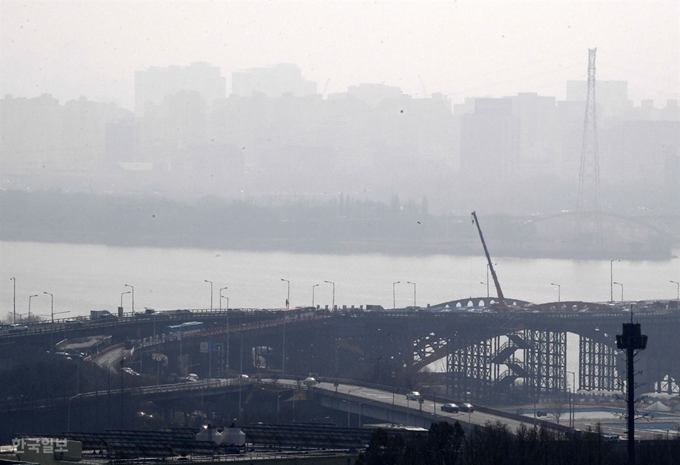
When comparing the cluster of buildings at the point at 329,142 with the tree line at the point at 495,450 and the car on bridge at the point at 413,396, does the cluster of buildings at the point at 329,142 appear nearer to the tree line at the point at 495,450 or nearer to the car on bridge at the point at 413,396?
the car on bridge at the point at 413,396

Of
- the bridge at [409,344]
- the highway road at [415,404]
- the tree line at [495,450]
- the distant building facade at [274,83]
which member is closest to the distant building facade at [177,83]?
the distant building facade at [274,83]

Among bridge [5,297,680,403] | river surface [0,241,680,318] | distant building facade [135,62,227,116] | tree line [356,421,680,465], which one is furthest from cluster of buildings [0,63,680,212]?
Answer: tree line [356,421,680,465]

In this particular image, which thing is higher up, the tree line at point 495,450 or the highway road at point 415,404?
the highway road at point 415,404

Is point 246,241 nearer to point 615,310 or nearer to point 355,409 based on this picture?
point 615,310

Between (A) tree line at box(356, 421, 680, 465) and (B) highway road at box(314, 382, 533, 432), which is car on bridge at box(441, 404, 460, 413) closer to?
(B) highway road at box(314, 382, 533, 432)

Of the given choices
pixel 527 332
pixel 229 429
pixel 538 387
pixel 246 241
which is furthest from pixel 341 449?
pixel 246 241
